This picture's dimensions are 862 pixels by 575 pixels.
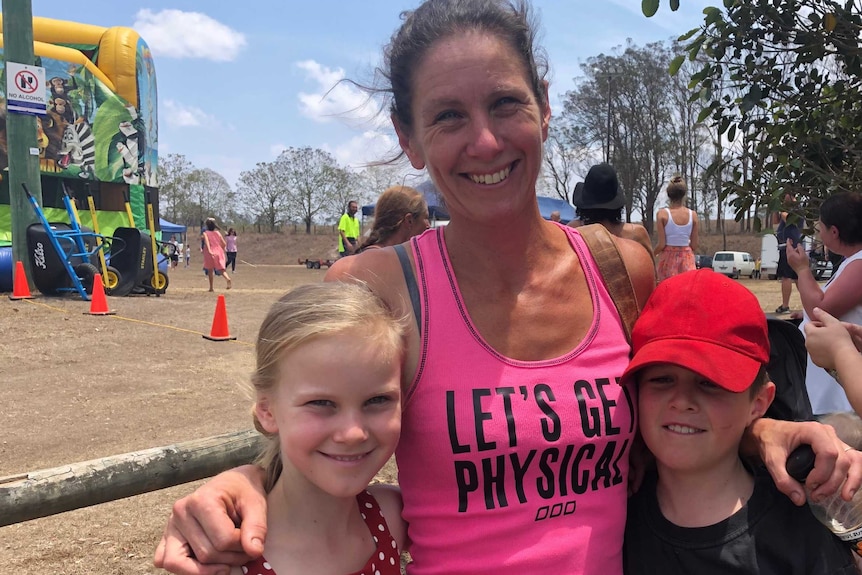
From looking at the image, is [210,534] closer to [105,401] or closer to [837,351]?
[837,351]

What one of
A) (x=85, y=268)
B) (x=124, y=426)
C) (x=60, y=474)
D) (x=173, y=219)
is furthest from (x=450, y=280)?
(x=173, y=219)

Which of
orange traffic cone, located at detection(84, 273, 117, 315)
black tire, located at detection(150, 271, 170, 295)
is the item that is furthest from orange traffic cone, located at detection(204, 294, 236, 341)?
black tire, located at detection(150, 271, 170, 295)

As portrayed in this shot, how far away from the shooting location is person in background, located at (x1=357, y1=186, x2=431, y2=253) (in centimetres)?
497

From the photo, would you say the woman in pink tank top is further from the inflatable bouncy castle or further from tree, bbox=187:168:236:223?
tree, bbox=187:168:236:223

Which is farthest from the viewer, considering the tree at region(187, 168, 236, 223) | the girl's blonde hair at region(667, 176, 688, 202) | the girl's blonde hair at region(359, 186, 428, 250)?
the tree at region(187, 168, 236, 223)

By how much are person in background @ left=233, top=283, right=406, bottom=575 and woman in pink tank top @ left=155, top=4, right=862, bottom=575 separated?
0.07 meters

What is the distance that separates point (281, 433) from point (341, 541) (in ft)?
0.87

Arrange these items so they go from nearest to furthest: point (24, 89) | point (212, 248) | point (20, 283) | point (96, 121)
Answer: point (24, 89) → point (20, 283) → point (212, 248) → point (96, 121)

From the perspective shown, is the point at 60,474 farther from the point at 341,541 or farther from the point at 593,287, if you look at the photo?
the point at 593,287

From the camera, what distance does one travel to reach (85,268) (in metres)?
11.4

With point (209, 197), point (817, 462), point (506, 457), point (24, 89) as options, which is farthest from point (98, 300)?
point (209, 197)

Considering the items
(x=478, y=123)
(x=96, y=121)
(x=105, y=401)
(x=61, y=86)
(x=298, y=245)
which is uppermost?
(x=61, y=86)

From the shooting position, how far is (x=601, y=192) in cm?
552

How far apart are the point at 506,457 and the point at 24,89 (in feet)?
39.2
